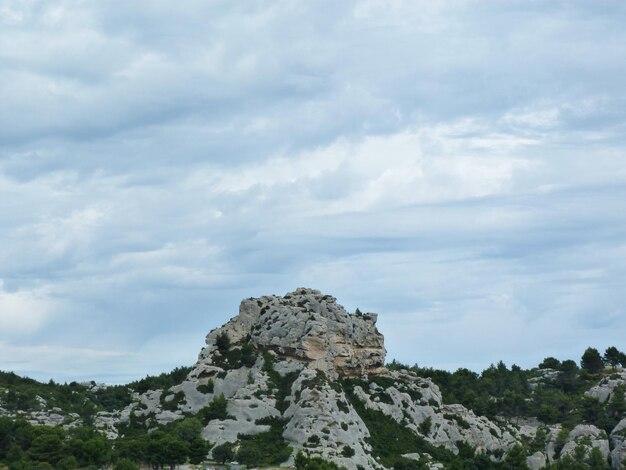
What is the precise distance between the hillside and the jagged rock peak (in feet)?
0.85

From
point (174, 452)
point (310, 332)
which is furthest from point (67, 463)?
point (310, 332)

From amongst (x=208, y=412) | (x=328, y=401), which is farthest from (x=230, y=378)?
(x=328, y=401)

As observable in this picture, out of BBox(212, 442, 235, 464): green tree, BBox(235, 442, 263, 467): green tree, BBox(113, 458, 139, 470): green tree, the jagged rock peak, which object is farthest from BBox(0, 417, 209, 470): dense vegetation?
the jagged rock peak

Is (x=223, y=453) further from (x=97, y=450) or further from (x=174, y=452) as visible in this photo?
(x=97, y=450)

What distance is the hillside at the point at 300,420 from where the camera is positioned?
15050 cm

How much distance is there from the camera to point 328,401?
6471 inches

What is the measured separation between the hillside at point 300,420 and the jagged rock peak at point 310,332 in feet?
0.85

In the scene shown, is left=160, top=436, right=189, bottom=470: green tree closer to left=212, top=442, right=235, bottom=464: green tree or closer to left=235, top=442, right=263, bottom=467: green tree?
left=212, top=442, right=235, bottom=464: green tree

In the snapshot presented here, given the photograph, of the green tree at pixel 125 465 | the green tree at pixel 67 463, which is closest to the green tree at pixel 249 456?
the green tree at pixel 125 465

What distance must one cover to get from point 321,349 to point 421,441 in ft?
93.5

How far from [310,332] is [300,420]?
24.6m

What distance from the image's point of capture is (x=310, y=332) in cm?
18000

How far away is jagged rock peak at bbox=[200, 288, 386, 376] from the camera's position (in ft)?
595

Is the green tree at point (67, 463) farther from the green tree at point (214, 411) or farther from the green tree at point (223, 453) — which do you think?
the green tree at point (214, 411)
